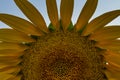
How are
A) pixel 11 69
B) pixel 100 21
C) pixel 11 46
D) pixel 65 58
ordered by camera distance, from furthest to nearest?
pixel 11 69
pixel 11 46
pixel 65 58
pixel 100 21

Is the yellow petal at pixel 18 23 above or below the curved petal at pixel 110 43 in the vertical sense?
above

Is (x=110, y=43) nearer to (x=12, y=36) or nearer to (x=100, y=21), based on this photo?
(x=100, y=21)

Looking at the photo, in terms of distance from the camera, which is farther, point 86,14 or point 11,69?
point 11,69

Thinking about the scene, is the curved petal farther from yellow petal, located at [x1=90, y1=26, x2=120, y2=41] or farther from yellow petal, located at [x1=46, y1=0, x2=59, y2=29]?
yellow petal, located at [x1=46, y1=0, x2=59, y2=29]

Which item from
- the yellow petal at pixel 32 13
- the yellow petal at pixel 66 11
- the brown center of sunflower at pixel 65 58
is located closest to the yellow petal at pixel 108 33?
the brown center of sunflower at pixel 65 58

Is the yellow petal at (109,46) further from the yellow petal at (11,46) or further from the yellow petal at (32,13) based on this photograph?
the yellow petal at (11,46)

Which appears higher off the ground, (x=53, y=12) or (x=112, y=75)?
(x=53, y=12)

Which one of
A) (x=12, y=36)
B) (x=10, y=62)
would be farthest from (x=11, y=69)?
(x=12, y=36)
